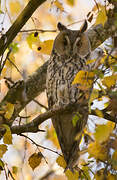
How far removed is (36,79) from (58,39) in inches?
15.9

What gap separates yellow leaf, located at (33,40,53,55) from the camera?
117 inches

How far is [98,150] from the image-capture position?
194 centimetres

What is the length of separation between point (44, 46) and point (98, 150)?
4.49 ft

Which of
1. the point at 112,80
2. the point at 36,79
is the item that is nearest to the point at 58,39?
the point at 36,79

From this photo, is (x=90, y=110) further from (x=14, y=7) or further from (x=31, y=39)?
(x=14, y=7)

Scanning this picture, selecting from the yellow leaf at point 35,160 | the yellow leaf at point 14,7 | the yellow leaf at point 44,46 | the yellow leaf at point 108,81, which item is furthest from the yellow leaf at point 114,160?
the yellow leaf at point 14,7

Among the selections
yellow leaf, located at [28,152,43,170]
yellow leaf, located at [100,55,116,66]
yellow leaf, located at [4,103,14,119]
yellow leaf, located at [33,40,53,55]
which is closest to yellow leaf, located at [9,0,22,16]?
yellow leaf, located at [33,40,53,55]

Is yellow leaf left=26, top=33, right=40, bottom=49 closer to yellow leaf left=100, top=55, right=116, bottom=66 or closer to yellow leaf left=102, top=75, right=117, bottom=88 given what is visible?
yellow leaf left=102, top=75, right=117, bottom=88

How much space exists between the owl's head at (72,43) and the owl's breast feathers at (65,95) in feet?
0.20

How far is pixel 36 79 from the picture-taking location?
3.43m

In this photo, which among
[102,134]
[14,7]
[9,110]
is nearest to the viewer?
[102,134]

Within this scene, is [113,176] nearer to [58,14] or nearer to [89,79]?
[89,79]

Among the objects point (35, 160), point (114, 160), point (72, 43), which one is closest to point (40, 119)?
point (35, 160)

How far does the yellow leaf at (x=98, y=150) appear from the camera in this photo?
193 centimetres
